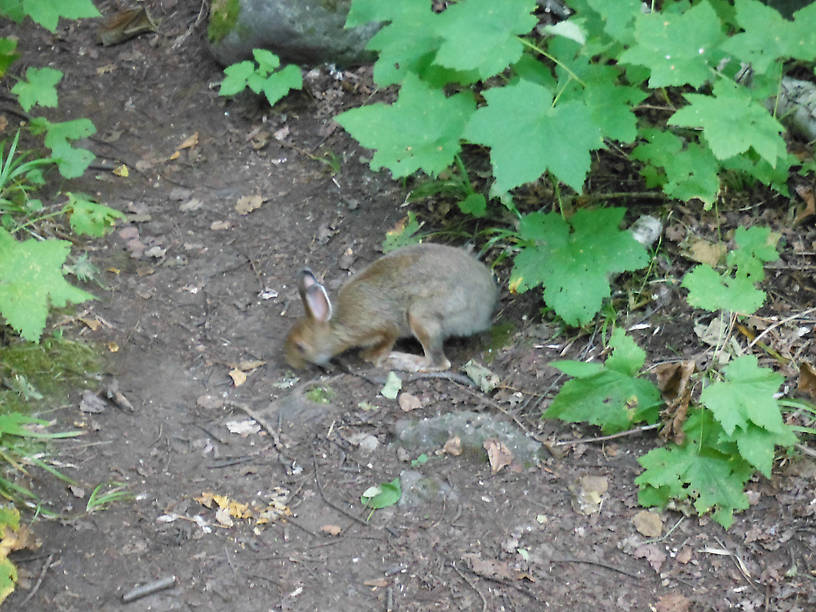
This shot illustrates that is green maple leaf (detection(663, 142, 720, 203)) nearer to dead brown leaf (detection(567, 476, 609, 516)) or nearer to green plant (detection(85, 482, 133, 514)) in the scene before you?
dead brown leaf (detection(567, 476, 609, 516))

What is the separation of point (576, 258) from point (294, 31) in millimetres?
3953

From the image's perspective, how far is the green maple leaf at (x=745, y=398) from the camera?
4.44 meters

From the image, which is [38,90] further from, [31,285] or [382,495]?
[382,495]

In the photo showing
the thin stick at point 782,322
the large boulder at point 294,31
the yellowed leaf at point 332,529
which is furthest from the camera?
the large boulder at point 294,31

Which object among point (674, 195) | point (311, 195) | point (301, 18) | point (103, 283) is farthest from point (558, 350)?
point (301, 18)

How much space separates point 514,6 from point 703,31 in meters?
1.12

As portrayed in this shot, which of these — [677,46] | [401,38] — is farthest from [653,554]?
[401,38]

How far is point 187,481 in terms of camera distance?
5047mm

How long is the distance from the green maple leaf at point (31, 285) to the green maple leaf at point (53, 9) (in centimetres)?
190

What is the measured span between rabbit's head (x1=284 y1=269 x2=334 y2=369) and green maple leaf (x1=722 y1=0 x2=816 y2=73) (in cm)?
296

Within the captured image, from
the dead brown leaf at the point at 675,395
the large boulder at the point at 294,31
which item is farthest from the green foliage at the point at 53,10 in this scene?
the dead brown leaf at the point at 675,395

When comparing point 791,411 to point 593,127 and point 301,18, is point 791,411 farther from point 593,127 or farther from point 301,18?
point 301,18

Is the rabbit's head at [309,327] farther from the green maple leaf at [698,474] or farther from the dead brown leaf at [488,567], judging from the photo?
the green maple leaf at [698,474]

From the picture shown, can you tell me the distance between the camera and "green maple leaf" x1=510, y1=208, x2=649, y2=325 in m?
5.56
